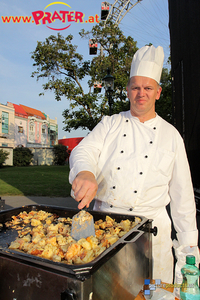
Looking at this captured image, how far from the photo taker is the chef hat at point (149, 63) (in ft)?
6.07

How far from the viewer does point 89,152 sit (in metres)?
1.80

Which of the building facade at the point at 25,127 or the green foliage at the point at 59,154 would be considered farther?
the building facade at the point at 25,127

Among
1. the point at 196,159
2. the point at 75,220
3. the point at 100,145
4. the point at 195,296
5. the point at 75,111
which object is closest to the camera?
the point at 195,296

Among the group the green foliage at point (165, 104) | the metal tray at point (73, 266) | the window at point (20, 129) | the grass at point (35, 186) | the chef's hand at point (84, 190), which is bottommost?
the grass at point (35, 186)

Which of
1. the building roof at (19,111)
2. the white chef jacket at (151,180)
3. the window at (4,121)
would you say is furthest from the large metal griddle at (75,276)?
the building roof at (19,111)

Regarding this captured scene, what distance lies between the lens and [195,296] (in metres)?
1.02

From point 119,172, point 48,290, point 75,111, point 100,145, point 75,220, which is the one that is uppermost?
point 75,111

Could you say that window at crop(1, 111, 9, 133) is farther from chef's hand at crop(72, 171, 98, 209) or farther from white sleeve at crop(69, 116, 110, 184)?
chef's hand at crop(72, 171, 98, 209)

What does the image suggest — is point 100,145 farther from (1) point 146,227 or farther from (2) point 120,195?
(1) point 146,227

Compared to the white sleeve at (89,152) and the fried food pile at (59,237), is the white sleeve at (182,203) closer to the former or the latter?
the fried food pile at (59,237)

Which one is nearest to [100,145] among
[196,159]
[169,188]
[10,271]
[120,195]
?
[120,195]

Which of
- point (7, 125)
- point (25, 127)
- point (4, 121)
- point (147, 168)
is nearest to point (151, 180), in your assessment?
point (147, 168)

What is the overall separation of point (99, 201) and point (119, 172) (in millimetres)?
371

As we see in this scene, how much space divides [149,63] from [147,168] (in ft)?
2.90
